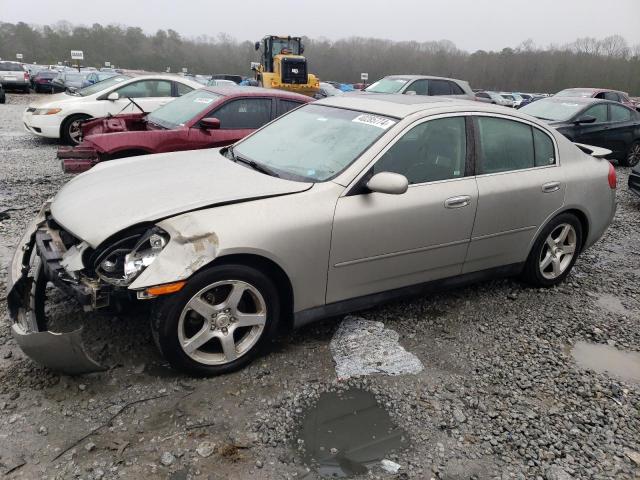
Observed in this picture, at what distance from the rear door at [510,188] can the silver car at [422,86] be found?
7660mm

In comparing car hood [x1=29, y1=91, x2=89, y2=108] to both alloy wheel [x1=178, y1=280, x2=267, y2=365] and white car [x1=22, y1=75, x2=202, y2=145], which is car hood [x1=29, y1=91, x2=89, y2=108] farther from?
alloy wheel [x1=178, y1=280, x2=267, y2=365]

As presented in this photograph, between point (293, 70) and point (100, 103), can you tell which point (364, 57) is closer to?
point (293, 70)

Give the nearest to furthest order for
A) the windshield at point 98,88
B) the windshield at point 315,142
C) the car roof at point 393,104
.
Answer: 1. the windshield at point 315,142
2. the car roof at point 393,104
3. the windshield at point 98,88

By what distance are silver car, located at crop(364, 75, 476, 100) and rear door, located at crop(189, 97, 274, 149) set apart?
543 centimetres

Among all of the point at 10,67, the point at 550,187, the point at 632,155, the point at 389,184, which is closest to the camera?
the point at 389,184

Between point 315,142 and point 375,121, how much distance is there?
0.45m

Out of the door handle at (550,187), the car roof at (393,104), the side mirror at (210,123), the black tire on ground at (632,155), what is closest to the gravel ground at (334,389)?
the door handle at (550,187)

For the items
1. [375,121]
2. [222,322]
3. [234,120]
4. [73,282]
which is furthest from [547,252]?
[234,120]

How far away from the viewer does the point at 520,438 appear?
257cm

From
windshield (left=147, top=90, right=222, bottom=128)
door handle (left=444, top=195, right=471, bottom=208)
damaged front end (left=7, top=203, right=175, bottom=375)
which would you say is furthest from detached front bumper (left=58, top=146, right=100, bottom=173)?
door handle (left=444, top=195, right=471, bottom=208)

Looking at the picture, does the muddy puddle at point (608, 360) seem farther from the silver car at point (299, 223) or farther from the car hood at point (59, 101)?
the car hood at point (59, 101)

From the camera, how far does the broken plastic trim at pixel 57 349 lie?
2471 mm

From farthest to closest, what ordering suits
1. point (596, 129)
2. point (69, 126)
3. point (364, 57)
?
point (364, 57)
point (596, 129)
point (69, 126)

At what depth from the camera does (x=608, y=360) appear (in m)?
3.42
